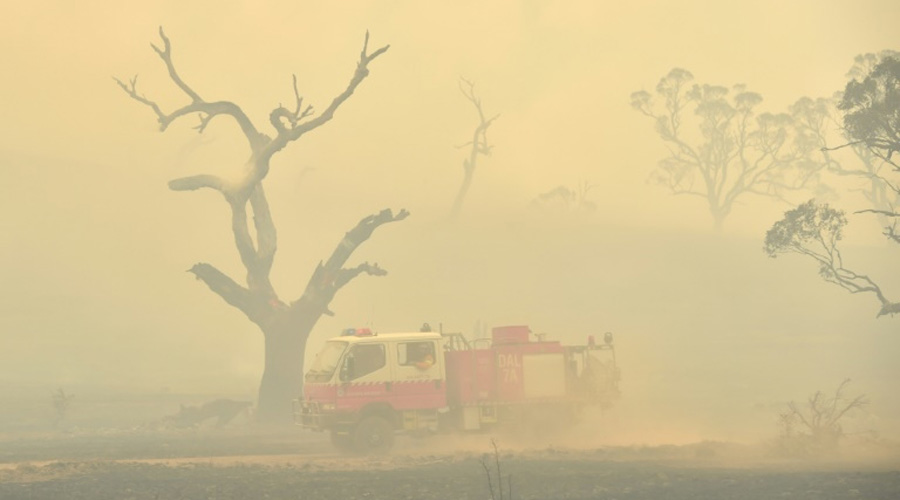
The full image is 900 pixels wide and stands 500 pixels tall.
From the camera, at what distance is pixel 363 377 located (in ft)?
115

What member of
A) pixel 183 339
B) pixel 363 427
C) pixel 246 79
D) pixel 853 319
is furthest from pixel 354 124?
pixel 363 427

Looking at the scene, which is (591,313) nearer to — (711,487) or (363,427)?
(363,427)

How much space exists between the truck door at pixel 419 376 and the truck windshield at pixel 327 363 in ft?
5.09

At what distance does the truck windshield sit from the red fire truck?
38mm

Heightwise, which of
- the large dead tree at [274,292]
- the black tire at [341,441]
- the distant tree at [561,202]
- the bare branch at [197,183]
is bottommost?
the black tire at [341,441]

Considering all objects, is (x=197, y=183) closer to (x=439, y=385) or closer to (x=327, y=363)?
(x=327, y=363)

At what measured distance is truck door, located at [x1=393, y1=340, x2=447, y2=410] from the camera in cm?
3541

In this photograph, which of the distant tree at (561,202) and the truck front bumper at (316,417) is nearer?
the truck front bumper at (316,417)

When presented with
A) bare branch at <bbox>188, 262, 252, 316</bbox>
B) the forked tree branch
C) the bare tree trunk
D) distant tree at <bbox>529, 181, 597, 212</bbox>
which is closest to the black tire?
bare branch at <bbox>188, 262, 252, 316</bbox>

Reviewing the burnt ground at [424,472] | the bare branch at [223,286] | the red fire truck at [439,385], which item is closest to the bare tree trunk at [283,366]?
the bare branch at [223,286]

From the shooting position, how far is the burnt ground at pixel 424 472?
24.9 m

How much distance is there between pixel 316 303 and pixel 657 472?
72.3ft

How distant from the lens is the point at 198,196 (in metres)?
124

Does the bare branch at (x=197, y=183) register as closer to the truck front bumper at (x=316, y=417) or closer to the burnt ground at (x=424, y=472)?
the burnt ground at (x=424, y=472)
